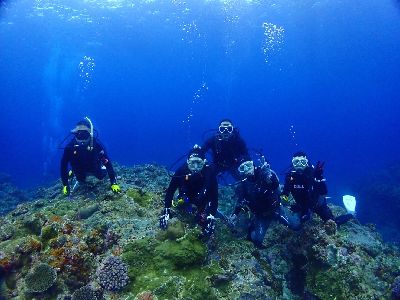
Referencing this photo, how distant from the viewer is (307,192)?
29.7 feet

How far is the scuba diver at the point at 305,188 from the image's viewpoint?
896 centimetres

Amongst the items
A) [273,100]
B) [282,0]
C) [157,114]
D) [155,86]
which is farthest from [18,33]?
[157,114]

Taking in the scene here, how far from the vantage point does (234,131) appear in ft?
38.1

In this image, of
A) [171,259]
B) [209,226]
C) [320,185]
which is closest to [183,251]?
[171,259]

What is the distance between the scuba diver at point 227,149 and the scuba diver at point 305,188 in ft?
8.72

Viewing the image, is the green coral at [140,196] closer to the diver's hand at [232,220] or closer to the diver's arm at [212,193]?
the diver's arm at [212,193]

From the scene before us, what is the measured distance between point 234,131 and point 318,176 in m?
3.49

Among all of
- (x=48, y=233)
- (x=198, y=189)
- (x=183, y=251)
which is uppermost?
(x=198, y=189)

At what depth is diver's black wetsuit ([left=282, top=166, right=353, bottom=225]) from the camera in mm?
8992

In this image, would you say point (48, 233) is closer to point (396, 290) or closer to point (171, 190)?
point (171, 190)

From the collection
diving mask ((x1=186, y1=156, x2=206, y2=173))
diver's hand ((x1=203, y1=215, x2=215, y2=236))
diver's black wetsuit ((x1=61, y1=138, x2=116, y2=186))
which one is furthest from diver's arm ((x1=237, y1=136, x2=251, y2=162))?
diver's black wetsuit ((x1=61, y1=138, x2=116, y2=186))

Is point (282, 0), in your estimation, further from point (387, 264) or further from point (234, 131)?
point (387, 264)

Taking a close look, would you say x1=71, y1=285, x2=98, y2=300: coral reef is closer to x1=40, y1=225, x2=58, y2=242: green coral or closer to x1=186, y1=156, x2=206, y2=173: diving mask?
x1=40, y1=225, x2=58, y2=242: green coral

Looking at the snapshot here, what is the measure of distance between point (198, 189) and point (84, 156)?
410 cm
